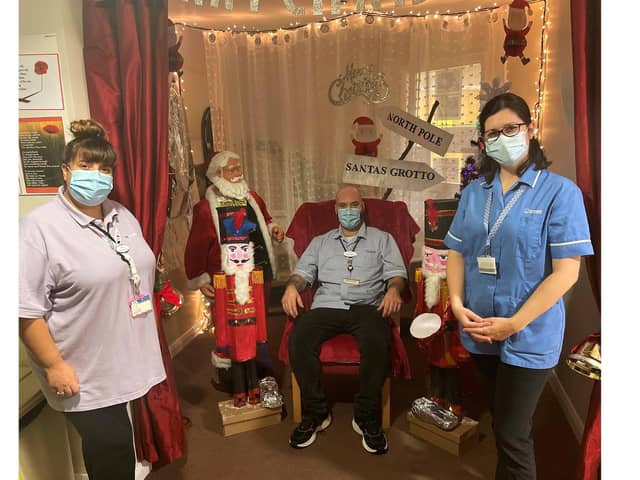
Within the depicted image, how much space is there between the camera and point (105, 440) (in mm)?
1597

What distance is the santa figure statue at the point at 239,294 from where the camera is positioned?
2.43 meters

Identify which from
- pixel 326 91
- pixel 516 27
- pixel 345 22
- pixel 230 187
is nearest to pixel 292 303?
pixel 230 187

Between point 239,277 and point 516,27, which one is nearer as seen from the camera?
point 239,277

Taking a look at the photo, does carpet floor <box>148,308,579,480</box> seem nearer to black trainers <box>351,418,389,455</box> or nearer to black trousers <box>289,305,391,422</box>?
black trainers <box>351,418,389,455</box>

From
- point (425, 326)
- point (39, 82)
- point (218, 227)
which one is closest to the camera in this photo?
point (39, 82)

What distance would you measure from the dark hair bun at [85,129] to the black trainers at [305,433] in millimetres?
1678

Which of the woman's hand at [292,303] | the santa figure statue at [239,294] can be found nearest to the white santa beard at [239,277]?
the santa figure statue at [239,294]

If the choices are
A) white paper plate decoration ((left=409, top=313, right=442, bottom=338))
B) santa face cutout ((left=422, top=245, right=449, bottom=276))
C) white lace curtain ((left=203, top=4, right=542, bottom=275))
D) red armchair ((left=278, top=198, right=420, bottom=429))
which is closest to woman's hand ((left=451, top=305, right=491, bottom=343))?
white paper plate decoration ((left=409, top=313, right=442, bottom=338))

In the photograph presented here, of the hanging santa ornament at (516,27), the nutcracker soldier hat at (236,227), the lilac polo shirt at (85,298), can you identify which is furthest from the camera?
the hanging santa ornament at (516,27)

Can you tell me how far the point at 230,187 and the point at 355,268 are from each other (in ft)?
2.72

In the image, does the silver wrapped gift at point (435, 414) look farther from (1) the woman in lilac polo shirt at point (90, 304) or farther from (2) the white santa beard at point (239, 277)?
(1) the woman in lilac polo shirt at point (90, 304)

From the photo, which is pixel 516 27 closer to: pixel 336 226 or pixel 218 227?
pixel 336 226

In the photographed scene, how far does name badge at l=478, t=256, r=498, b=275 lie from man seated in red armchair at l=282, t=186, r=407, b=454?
886 mm

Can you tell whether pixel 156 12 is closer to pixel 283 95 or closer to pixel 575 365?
pixel 575 365
